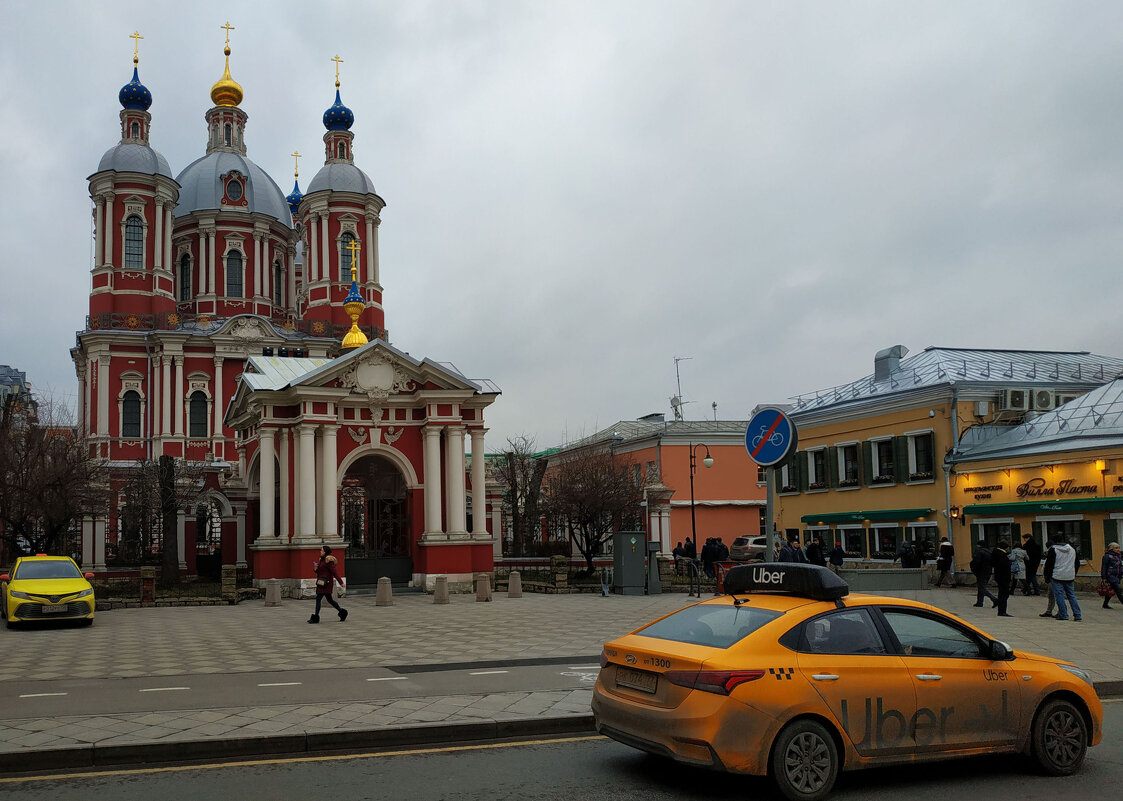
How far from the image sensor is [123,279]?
52.7m

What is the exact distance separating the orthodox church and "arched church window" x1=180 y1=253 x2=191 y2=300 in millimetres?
204

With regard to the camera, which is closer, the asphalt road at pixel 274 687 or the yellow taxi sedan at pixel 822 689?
the yellow taxi sedan at pixel 822 689

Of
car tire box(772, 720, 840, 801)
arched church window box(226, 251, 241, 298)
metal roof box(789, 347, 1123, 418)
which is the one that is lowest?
car tire box(772, 720, 840, 801)

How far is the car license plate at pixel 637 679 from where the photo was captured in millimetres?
7635

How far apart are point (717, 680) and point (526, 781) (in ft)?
Result: 6.07

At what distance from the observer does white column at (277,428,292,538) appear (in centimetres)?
3188

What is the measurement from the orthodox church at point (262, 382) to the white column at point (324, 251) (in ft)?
0.32

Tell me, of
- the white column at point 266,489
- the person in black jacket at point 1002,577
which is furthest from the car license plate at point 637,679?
the white column at point 266,489

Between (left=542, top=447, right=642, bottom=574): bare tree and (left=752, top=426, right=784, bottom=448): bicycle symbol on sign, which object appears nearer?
(left=752, top=426, right=784, bottom=448): bicycle symbol on sign

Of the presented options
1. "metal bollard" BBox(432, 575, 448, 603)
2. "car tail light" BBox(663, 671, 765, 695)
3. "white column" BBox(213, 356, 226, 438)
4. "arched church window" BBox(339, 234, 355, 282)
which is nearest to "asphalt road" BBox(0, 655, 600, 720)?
"car tail light" BBox(663, 671, 765, 695)

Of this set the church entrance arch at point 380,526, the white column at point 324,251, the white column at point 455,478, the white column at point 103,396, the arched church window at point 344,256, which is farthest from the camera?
the arched church window at point 344,256

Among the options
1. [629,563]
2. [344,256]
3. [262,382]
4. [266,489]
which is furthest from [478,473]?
[344,256]

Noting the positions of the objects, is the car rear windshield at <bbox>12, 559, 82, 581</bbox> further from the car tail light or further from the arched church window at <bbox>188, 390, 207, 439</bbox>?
the arched church window at <bbox>188, 390, 207, 439</bbox>

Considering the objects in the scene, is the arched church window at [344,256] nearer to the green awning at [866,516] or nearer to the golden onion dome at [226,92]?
the golden onion dome at [226,92]
